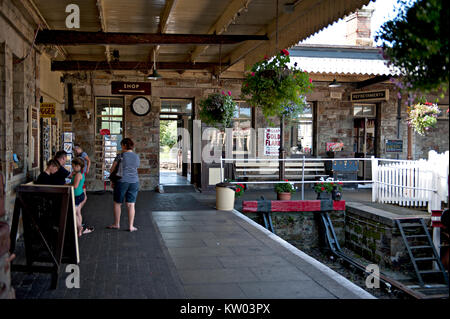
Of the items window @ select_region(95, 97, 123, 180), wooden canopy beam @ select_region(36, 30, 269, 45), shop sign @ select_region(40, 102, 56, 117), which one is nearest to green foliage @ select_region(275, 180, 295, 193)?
wooden canopy beam @ select_region(36, 30, 269, 45)

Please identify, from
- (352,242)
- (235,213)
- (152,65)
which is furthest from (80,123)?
(352,242)

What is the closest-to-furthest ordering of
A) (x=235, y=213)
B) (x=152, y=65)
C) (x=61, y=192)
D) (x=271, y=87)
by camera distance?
(x=61, y=192) < (x=271, y=87) < (x=235, y=213) < (x=152, y=65)

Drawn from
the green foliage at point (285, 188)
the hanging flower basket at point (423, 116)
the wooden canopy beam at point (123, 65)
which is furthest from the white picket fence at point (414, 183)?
the wooden canopy beam at point (123, 65)

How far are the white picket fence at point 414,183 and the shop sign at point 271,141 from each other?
12.2 ft

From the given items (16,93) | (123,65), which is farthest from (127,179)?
(123,65)

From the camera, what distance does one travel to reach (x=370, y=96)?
1356cm

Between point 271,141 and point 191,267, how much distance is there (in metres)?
8.80

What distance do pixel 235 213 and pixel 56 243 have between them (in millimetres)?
4844

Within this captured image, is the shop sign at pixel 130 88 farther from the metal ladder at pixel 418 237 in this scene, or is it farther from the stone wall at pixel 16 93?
the metal ladder at pixel 418 237

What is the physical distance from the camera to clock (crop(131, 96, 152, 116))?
42.3 feet

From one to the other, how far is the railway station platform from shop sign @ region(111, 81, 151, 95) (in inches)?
210
